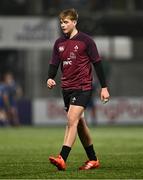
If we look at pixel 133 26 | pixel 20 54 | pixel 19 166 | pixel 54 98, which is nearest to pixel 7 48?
pixel 20 54

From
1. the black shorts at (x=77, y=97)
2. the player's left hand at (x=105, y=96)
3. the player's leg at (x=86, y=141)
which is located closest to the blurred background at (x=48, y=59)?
the player's leg at (x=86, y=141)

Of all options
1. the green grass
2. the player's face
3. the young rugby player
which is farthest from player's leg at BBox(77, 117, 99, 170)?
the player's face

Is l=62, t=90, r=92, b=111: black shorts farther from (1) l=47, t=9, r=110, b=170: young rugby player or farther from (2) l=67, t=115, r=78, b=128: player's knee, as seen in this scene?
(2) l=67, t=115, r=78, b=128: player's knee

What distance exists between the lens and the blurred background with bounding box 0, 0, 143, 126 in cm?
3434

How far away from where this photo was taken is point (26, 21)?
3578cm

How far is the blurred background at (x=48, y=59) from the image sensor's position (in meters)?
34.3

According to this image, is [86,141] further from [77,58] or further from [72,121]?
[77,58]

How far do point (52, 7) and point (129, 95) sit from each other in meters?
5.14

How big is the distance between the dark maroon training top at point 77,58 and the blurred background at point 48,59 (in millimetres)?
20589

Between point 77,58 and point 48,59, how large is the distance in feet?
80.8

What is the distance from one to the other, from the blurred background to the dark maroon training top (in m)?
20.6

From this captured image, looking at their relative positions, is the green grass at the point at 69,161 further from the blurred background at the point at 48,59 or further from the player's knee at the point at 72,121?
the blurred background at the point at 48,59

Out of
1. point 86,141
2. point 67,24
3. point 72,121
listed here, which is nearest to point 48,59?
point 86,141

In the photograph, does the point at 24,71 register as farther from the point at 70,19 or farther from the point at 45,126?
the point at 70,19
